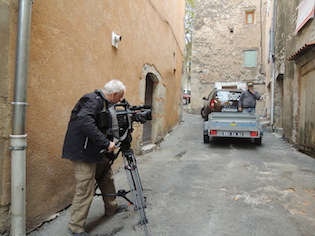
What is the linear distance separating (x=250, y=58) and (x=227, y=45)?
1887 millimetres

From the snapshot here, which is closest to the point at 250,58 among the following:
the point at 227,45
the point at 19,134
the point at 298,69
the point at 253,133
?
the point at 227,45

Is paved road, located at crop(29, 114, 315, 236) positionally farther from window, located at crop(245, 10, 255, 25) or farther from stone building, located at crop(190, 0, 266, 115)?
window, located at crop(245, 10, 255, 25)

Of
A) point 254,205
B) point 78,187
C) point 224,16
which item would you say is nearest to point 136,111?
point 78,187

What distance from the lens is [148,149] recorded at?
6410 millimetres

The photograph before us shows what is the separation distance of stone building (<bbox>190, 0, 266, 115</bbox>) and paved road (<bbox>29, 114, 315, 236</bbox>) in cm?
1172

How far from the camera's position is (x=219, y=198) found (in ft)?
10.8

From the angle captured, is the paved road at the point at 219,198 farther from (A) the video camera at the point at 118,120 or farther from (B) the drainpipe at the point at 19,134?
(A) the video camera at the point at 118,120

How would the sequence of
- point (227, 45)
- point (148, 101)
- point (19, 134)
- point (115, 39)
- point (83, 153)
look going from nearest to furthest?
point (19, 134), point (83, 153), point (115, 39), point (148, 101), point (227, 45)

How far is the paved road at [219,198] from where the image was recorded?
98.9 inches

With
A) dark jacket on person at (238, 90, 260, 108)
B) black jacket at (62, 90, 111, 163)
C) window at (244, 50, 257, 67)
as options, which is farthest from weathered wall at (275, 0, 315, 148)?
window at (244, 50, 257, 67)

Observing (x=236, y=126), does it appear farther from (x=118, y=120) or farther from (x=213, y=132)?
(x=118, y=120)

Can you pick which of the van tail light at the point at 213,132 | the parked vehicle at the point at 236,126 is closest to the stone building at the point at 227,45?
the parked vehicle at the point at 236,126

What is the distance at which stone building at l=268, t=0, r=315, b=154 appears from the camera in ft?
18.7

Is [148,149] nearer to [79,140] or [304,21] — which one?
[79,140]
